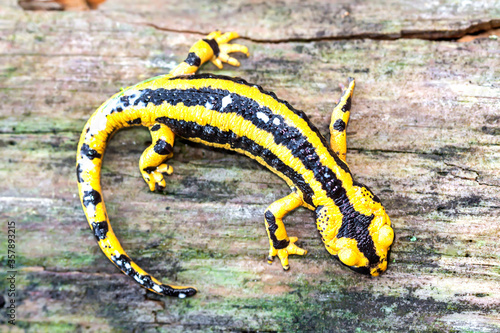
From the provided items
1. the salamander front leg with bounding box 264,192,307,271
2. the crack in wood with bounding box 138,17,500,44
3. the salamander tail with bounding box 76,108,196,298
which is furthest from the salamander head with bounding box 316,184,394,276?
the crack in wood with bounding box 138,17,500,44

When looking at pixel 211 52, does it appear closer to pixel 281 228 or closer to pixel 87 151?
pixel 87 151

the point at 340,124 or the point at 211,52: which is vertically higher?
the point at 211,52

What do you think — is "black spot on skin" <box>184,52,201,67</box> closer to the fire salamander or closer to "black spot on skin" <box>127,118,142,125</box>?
the fire salamander

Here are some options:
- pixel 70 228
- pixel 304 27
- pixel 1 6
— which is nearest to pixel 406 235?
pixel 304 27

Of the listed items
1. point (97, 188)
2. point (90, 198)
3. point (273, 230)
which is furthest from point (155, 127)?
point (273, 230)

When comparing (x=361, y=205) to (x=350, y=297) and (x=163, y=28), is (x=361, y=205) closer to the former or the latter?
(x=350, y=297)
